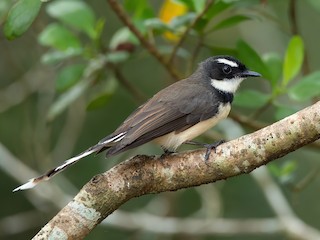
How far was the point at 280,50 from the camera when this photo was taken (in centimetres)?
702

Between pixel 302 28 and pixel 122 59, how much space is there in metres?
3.55

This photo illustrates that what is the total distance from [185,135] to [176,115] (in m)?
0.13

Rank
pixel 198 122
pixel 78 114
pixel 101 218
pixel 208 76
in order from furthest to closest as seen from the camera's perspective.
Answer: pixel 78 114
pixel 208 76
pixel 198 122
pixel 101 218

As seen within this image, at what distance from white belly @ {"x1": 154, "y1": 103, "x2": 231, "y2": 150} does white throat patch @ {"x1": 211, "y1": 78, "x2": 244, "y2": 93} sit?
28 centimetres

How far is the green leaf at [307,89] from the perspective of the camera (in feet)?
14.2

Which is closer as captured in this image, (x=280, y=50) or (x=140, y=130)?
(x=140, y=130)

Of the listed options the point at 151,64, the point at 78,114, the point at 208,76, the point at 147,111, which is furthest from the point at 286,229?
the point at 151,64

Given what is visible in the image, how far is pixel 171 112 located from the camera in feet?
14.1

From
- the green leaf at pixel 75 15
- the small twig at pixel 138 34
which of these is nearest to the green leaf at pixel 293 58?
the small twig at pixel 138 34

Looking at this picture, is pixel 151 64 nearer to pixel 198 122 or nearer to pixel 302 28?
pixel 302 28

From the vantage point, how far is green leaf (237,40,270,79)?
4.55 meters

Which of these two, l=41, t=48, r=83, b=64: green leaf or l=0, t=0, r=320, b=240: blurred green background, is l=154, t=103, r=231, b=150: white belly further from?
l=41, t=48, r=83, b=64: green leaf

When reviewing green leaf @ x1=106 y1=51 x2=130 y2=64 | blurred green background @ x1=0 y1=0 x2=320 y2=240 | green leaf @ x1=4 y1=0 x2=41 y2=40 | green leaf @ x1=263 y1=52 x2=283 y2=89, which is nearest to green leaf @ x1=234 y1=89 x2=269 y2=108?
blurred green background @ x1=0 y1=0 x2=320 y2=240

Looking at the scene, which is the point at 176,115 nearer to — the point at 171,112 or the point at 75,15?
the point at 171,112
